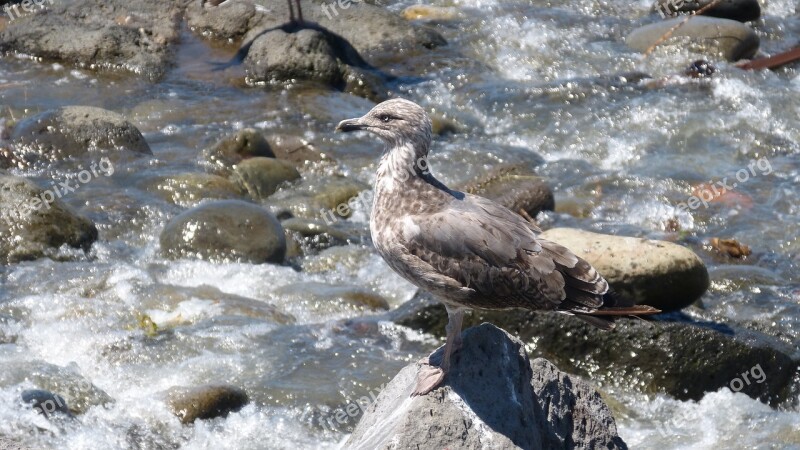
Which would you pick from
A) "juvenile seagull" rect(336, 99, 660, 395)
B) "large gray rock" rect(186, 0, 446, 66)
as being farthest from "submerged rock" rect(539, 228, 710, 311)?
"large gray rock" rect(186, 0, 446, 66)

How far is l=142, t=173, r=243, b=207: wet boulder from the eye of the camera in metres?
10.8

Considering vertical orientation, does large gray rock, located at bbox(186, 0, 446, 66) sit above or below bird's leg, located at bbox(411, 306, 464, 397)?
below

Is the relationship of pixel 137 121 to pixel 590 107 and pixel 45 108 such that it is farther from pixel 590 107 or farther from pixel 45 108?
pixel 590 107

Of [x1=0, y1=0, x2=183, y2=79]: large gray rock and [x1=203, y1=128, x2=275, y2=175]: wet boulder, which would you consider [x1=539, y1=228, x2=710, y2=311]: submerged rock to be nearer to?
[x1=203, y1=128, x2=275, y2=175]: wet boulder

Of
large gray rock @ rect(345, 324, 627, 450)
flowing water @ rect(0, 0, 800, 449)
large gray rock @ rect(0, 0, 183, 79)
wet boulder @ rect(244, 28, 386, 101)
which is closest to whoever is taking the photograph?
large gray rock @ rect(345, 324, 627, 450)

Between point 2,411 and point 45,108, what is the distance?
22.9ft

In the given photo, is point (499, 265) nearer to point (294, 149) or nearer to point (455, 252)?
point (455, 252)

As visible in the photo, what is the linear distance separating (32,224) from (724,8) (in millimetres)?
10233

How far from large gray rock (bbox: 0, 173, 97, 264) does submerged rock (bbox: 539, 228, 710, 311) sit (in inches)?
158

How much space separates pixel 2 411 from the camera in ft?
21.6

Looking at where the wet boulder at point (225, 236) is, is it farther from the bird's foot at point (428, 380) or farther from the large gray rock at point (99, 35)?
the large gray rock at point (99, 35)

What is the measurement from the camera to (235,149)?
11.6 m

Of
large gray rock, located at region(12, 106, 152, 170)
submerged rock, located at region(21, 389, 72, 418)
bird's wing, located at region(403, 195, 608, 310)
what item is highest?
bird's wing, located at region(403, 195, 608, 310)

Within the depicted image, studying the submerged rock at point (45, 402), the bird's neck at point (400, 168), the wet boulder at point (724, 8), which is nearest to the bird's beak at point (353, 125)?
the bird's neck at point (400, 168)
